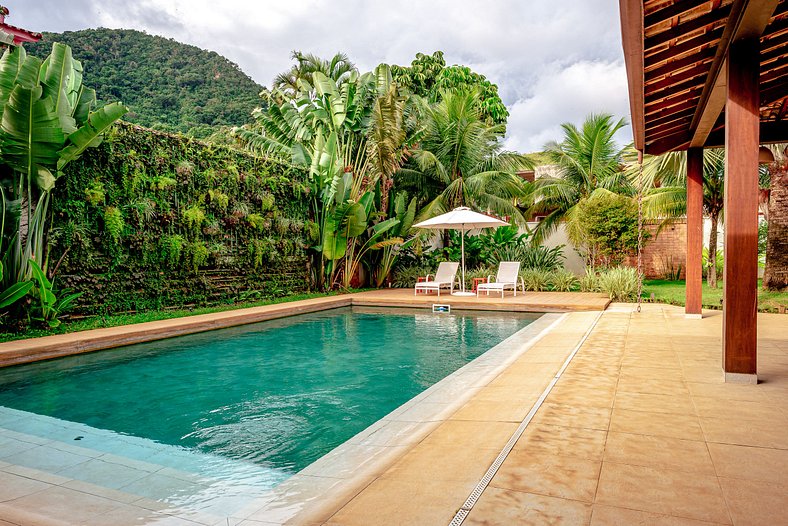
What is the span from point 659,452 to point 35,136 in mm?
8363

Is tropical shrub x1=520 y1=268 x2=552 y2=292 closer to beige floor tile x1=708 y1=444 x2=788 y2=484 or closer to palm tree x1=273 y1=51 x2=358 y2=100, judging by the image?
palm tree x1=273 y1=51 x2=358 y2=100

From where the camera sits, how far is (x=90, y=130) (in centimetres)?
754

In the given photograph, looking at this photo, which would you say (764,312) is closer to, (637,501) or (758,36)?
(758,36)

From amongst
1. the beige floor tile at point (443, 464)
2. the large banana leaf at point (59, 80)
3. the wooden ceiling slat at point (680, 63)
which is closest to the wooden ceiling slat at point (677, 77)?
the wooden ceiling slat at point (680, 63)

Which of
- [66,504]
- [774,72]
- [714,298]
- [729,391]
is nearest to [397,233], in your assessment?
[714,298]

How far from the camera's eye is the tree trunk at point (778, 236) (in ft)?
32.3

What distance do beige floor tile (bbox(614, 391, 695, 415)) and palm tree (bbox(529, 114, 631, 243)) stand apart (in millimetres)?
12701

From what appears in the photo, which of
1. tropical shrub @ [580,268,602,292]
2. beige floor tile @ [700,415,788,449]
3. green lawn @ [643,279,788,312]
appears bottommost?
beige floor tile @ [700,415,788,449]

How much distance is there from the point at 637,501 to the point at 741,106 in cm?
336

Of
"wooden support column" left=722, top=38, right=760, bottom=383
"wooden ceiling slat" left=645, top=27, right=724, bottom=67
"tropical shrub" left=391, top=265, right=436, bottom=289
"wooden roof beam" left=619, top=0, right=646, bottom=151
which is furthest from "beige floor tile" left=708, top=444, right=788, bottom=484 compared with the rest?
"tropical shrub" left=391, top=265, right=436, bottom=289

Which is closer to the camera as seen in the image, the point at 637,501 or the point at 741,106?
the point at 637,501

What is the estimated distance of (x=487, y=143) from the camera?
16.8m

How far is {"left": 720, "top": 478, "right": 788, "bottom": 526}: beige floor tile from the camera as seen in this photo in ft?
6.79

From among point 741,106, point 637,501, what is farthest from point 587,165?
point 637,501
